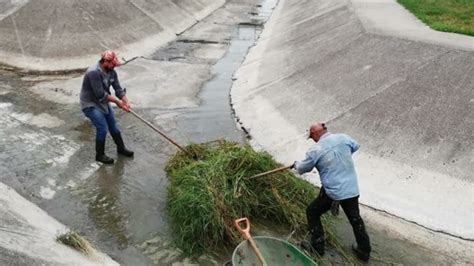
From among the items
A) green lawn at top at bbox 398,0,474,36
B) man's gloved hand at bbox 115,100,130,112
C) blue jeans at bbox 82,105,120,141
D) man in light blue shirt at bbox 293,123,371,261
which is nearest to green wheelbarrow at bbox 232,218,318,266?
man in light blue shirt at bbox 293,123,371,261

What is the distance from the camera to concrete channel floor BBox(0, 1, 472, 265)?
7949mm

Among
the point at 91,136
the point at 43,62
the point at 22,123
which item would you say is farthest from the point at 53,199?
the point at 43,62

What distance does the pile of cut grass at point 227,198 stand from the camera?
7.50 metres

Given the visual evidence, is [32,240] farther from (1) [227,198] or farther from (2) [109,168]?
(2) [109,168]

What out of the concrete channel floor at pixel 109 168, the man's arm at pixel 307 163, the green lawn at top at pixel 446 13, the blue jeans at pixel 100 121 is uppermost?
the man's arm at pixel 307 163

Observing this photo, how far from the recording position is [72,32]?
16922mm

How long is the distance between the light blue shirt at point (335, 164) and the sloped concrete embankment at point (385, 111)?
244cm

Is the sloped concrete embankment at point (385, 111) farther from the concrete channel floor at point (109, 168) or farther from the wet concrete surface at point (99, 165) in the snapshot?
the wet concrete surface at point (99, 165)

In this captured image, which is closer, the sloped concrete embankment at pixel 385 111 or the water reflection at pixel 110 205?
the water reflection at pixel 110 205

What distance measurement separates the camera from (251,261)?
259 inches

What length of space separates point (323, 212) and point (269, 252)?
39.4 inches

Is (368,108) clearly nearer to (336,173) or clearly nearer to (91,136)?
(336,173)

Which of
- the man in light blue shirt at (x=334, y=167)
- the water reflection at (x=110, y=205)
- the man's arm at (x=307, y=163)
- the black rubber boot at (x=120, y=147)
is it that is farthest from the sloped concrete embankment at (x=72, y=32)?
the man in light blue shirt at (x=334, y=167)

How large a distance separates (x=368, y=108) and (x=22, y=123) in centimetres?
776
